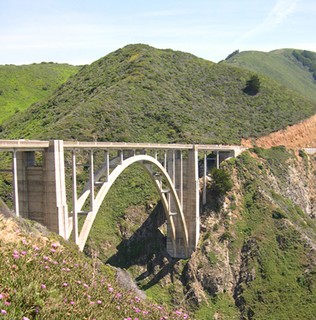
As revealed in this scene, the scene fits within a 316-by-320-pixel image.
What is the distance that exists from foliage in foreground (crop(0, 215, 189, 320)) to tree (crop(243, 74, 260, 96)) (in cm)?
7498

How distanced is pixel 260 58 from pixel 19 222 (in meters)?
177

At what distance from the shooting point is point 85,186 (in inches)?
977

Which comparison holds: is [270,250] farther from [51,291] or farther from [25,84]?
[25,84]

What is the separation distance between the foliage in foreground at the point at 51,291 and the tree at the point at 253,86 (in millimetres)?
74983

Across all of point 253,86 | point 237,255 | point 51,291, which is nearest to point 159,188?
point 237,255

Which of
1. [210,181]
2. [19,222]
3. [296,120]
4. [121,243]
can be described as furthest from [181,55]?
[19,222]

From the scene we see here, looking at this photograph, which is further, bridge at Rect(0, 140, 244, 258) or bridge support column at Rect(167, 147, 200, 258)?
bridge support column at Rect(167, 147, 200, 258)

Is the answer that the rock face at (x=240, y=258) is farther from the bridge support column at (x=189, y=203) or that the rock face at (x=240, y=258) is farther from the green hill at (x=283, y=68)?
the green hill at (x=283, y=68)

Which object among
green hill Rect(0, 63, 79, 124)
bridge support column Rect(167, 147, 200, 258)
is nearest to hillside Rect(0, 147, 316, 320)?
bridge support column Rect(167, 147, 200, 258)

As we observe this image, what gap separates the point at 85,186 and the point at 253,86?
211 feet

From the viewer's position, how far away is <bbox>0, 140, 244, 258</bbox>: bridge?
794 inches

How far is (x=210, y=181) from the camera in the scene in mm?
47281

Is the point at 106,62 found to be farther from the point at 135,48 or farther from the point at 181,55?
the point at 181,55

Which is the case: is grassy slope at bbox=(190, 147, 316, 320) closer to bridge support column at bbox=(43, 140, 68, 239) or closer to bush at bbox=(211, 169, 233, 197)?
bush at bbox=(211, 169, 233, 197)
